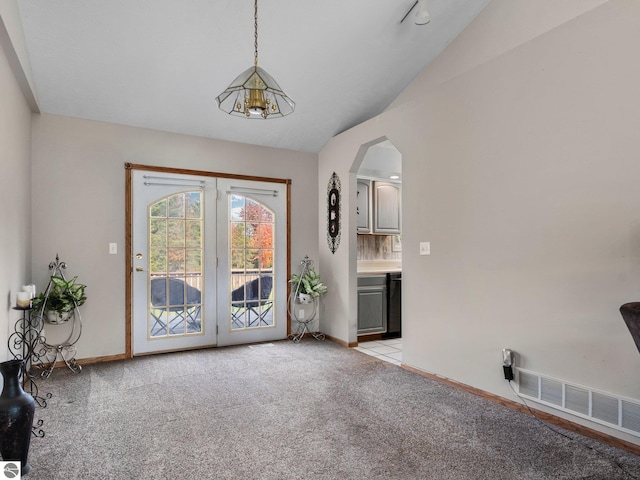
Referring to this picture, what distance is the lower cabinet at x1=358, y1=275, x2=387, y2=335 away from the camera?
16.4 feet

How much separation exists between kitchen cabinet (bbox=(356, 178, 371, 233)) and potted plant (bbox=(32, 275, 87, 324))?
3.43 m

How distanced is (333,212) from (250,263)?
3.96 ft

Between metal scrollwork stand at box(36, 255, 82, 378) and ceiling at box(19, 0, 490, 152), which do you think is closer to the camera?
ceiling at box(19, 0, 490, 152)

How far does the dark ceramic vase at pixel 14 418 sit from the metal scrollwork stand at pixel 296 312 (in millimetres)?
3257

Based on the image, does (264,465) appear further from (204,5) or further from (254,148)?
(254,148)

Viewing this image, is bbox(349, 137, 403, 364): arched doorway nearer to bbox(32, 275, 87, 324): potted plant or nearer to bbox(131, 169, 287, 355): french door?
bbox(131, 169, 287, 355): french door

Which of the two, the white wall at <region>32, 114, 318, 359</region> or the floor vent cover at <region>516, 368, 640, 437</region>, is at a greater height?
the white wall at <region>32, 114, 318, 359</region>

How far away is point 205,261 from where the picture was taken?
4578 mm

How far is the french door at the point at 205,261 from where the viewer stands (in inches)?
169

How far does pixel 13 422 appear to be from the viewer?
1928mm

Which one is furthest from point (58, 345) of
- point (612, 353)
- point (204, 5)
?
point (612, 353)

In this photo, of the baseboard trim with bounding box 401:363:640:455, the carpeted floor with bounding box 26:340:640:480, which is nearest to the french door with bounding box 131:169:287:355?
the carpeted floor with bounding box 26:340:640:480

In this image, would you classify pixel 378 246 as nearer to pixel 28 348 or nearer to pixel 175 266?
pixel 175 266

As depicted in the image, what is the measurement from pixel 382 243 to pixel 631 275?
4.01 m
